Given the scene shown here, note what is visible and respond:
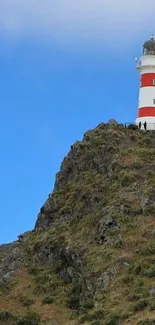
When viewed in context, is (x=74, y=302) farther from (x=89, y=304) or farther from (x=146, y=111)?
(x=146, y=111)

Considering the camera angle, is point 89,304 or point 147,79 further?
point 147,79

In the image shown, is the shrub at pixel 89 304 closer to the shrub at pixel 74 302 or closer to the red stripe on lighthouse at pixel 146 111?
the shrub at pixel 74 302

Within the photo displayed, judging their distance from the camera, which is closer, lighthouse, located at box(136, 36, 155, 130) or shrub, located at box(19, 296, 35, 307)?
shrub, located at box(19, 296, 35, 307)

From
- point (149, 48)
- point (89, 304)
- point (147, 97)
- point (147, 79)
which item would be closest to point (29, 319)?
point (89, 304)

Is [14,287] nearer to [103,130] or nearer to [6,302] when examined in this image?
[6,302]

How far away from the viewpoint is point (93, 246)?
178 ft

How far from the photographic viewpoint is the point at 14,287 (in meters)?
54.5

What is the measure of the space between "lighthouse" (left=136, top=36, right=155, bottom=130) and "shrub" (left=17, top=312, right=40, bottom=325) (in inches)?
1179

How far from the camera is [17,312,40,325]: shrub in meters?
47.4

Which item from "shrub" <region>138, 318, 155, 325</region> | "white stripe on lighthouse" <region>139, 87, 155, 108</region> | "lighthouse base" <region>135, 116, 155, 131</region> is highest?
"white stripe on lighthouse" <region>139, 87, 155, 108</region>

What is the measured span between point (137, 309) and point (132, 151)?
949 inches

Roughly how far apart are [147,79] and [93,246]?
88.3 ft

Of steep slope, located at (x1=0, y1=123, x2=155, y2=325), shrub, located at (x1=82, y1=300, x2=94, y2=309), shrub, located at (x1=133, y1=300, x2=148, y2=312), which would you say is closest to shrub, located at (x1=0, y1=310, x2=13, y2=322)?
steep slope, located at (x1=0, y1=123, x2=155, y2=325)

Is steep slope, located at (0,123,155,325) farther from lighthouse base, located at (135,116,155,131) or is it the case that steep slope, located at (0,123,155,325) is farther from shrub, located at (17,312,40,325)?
lighthouse base, located at (135,116,155,131)
